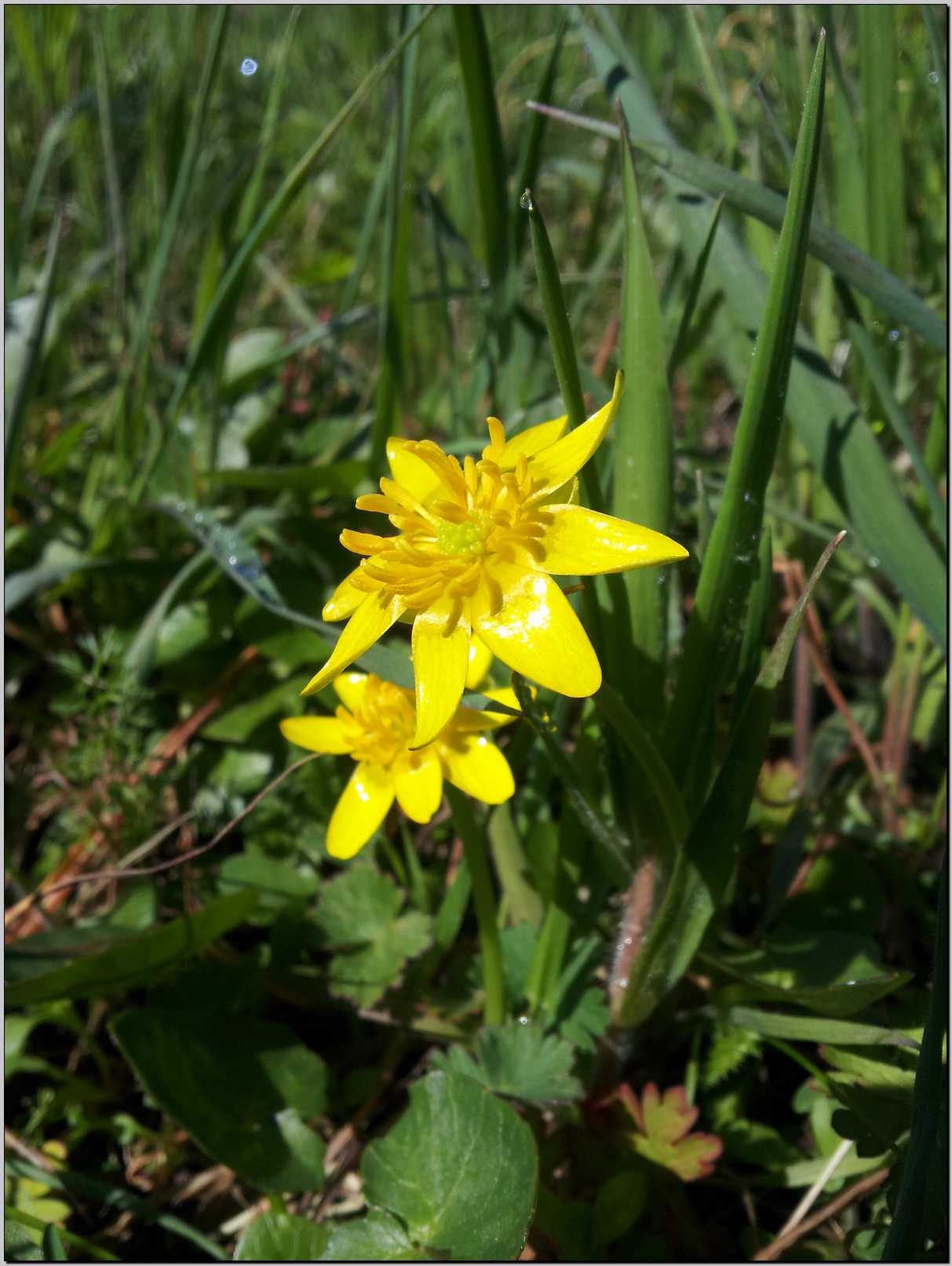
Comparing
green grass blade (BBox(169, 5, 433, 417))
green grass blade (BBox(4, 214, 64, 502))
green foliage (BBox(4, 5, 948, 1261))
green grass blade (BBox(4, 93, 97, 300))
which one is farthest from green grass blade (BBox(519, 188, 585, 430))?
green grass blade (BBox(4, 93, 97, 300))

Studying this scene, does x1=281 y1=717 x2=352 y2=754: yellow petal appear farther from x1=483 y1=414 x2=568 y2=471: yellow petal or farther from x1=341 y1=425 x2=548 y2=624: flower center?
x1=483 y1=414 x2=568 y2=471: yellow petal

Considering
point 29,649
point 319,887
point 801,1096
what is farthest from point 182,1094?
point 29,649

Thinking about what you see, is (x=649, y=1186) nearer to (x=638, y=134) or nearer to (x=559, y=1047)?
(x=559, y=1047)

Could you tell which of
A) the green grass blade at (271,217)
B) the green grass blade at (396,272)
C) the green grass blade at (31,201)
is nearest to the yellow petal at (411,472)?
the green grass blade at (271,217)

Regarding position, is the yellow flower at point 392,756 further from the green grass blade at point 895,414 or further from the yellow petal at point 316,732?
the green grass blade at point 895,414

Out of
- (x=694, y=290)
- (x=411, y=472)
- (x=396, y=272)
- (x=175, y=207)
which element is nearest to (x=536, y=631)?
(x=411, y=472)
